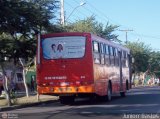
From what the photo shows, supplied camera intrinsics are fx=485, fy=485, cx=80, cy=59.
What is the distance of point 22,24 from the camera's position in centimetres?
2292

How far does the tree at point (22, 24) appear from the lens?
2141 cm

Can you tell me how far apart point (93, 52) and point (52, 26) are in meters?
4.22

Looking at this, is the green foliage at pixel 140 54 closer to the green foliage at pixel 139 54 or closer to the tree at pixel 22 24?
the green foliage at pixel 139 54

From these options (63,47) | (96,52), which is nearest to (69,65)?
(63,47)

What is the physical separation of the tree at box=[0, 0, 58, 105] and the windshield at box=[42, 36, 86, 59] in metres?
1.12

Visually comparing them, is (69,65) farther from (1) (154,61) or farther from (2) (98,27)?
(1) (154,61)

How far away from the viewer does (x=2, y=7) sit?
20.7 meters

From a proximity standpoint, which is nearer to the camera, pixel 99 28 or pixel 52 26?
pixel 52 26

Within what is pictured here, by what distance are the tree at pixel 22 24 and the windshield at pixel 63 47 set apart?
1118 mm

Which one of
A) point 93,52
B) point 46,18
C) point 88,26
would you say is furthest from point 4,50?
point 88,26

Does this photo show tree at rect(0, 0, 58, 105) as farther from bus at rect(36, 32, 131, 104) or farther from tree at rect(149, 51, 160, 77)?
tree at rect(149, 51, 160, 77)

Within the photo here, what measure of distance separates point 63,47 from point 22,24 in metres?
2.42

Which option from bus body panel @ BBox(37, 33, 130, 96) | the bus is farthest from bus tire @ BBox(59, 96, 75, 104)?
bus body panel @ BBox(37, 33, 130, 96)

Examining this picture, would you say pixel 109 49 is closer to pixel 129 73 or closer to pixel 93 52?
pixel 93 52
